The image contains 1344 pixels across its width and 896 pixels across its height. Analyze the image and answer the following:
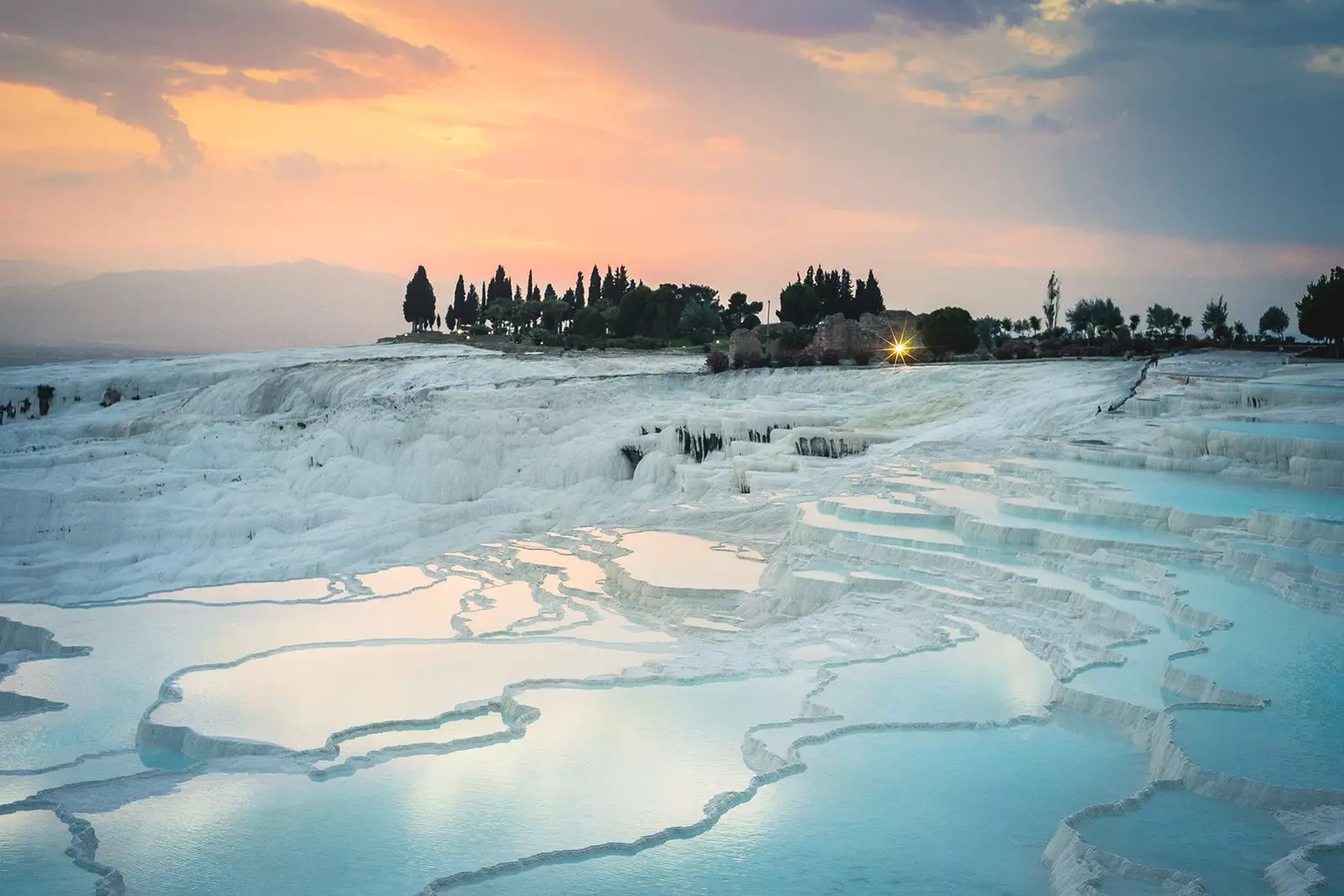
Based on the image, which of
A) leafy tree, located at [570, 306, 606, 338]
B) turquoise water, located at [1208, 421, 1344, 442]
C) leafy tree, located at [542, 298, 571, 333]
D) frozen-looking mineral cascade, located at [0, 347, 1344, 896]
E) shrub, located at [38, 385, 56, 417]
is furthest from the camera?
leafy tree, located at [542, 298, 571, 333]

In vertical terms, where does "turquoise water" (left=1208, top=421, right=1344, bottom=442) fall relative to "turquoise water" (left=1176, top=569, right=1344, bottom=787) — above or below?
above

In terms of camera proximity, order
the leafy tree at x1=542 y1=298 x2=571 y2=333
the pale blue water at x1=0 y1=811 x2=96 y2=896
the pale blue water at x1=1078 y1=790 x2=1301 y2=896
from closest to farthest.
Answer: the pale blue water at x1=1078 y1=790 x2=1301 y2=896 → the pale blue water at x1=0 y1=811 x2=96 y2=896 → the leafy tree at x1=542 y1=298 x2=571 y2=333

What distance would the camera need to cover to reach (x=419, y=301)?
56.1 meters

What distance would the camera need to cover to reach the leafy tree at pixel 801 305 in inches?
1946

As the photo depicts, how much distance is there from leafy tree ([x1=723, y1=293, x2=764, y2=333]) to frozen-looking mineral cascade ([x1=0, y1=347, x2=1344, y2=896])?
38118mm

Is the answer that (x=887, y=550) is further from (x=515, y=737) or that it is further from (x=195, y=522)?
(x=195, y=522)

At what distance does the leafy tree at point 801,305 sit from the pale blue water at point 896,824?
4363 centimetres

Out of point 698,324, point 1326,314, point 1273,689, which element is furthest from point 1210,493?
point 698,324

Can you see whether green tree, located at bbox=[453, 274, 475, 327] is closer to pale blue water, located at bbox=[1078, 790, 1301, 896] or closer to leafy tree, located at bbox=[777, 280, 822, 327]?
leafy tree, located at bbox=[777, 280, 822, 327]

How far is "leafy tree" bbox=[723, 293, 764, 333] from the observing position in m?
57.4

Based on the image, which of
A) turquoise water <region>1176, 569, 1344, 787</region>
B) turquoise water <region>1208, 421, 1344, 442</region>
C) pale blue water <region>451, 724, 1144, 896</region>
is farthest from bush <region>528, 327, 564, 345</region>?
pale blue water <region>451, 724, 1144, 896</region>

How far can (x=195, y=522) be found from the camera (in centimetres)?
1659

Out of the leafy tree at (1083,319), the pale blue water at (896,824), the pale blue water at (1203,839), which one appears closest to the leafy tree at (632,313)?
the leafy tree at (1083,319)

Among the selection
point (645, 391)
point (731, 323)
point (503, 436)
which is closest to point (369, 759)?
point (503, 436)
